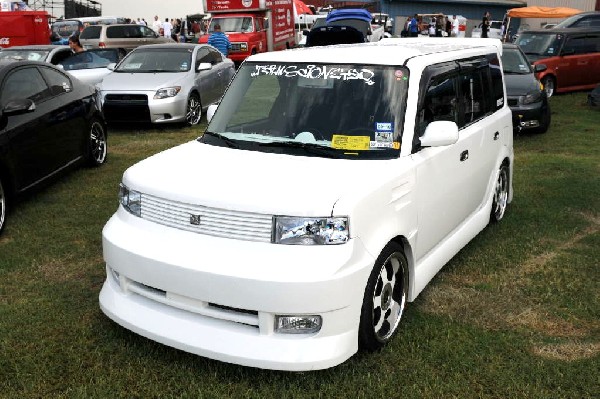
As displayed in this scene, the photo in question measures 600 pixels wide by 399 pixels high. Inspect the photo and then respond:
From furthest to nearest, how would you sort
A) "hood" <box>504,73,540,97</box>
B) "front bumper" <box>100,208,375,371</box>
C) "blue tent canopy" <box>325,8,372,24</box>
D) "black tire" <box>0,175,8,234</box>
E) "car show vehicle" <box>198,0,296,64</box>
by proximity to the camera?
1. "blue tent canopy" <box>325,8,372,24</box>
2. "car show vehicle" <box>198,0,296,64</box>
3. "hood" <box>504,73,540,97</box>
4. "black tire" <box>0,175,8,234</box>
5. "front bumper" <box>100,208,375,371</box>

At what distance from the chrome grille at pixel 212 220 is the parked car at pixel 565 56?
1354cm

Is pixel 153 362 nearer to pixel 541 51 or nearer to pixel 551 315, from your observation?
pixel 551 315

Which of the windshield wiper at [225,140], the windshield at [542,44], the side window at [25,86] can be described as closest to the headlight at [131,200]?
the windshield wiper at [225,140]

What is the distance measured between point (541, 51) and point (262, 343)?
1460cm

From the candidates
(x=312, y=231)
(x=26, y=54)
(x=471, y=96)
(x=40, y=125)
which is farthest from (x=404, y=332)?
(x=26, y=54)

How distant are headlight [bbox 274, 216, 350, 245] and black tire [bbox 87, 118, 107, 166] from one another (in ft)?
18.0

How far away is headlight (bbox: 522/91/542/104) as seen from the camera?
35.6 feet

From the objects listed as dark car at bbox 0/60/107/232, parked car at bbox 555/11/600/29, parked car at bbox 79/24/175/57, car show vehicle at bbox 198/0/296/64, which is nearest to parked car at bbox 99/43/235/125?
dark car at bbox 0/60/107/232

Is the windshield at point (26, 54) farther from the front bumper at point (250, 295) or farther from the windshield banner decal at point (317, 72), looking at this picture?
the front bumper at point (250, 295)

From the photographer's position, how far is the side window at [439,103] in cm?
418

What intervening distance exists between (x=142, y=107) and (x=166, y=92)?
50 cm

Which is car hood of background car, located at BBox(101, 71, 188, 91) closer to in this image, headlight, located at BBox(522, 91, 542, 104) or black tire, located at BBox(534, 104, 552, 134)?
headlight, located at BBox(522, 91, 542, 104)

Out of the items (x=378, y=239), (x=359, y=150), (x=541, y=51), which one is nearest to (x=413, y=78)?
(x=359, y=150)

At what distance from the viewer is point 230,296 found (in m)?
3.16
